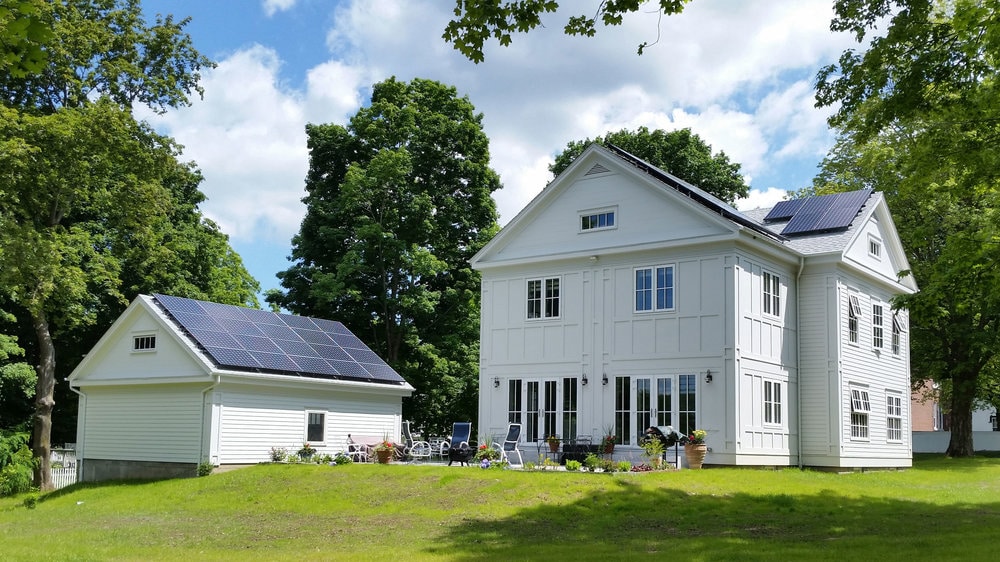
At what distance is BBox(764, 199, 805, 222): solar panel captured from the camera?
100ft

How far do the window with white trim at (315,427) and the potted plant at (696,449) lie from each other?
1118cm

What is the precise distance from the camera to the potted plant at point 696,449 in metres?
23.0

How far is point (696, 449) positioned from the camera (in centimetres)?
2295

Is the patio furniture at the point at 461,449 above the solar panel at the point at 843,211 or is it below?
below

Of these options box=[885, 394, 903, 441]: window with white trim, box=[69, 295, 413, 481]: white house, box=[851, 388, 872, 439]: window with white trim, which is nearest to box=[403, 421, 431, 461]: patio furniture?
box=[69, 295, 413, 481]: white house

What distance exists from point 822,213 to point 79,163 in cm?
2265

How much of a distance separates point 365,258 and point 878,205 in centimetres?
2025

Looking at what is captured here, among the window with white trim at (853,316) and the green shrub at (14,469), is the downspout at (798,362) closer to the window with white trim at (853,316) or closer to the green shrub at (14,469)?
the window with white trim at (853,316)

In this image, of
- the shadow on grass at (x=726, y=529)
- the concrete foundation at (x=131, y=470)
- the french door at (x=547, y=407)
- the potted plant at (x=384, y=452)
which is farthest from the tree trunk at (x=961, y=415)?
the concrete foundation at (x=131, y=470)

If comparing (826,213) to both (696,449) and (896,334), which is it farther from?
(696,449)

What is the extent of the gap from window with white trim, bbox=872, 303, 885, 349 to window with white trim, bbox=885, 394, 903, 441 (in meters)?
1.84

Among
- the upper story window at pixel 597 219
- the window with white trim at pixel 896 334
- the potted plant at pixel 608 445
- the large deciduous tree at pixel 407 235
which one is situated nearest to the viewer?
the potted plant at pixel 608 445

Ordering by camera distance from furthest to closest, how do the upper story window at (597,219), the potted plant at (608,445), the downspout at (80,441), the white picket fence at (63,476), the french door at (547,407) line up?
the white picket fence at (63,476) → the downspout at (80,441) → the upper story window at (597,219) → the french door at (547,407) → the potted plant at (608,445)

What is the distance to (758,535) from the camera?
14500 millimetres
